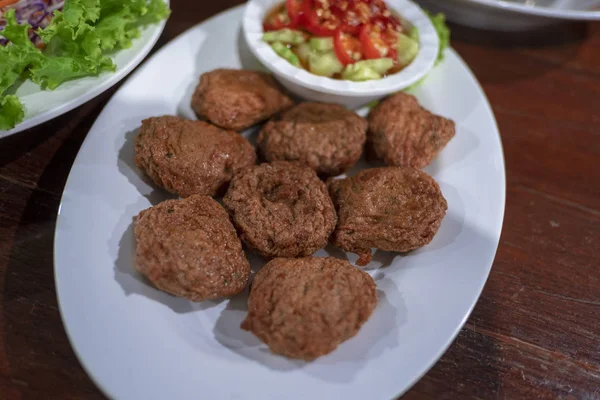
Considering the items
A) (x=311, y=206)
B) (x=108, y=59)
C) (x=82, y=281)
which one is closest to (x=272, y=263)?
(x=311, y=206)

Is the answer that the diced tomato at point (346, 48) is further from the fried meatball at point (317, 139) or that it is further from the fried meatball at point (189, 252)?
the fried meatball at point (189, 252)

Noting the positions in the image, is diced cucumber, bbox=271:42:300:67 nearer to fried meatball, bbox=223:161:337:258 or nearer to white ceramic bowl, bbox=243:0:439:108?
white ceramic bowl, bbox=243:0:439:108

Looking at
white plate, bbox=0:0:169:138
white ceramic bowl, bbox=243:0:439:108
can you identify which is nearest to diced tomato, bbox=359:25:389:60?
white ceramic bowl, bbox=243:0:439:108

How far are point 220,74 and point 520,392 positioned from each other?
259 centimetres

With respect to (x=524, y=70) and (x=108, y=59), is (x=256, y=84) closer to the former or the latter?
(x=108, y=59)

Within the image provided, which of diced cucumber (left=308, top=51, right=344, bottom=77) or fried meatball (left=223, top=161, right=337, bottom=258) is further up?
diced cucumber (left=308, top=51, right=344, bottom=77)

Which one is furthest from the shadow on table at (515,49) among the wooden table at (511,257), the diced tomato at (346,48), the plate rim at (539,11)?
the diced tomato at (346,48)

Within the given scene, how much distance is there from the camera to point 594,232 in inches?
125

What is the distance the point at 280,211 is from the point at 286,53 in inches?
46.4

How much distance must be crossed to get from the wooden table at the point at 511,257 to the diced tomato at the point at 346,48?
1.40 metres

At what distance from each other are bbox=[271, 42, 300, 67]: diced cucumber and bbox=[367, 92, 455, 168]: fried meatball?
0.64 metres

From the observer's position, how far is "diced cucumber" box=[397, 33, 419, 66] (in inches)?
127

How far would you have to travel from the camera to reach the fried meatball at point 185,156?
259 cm

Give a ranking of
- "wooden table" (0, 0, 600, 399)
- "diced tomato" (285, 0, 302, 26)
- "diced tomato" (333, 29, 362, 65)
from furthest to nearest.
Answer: "diced tomato" (285, 0, 302, 26)
"diced tomato" (333, 29, 362, 65)
"wooden table" (0, 0, 600, 399)
